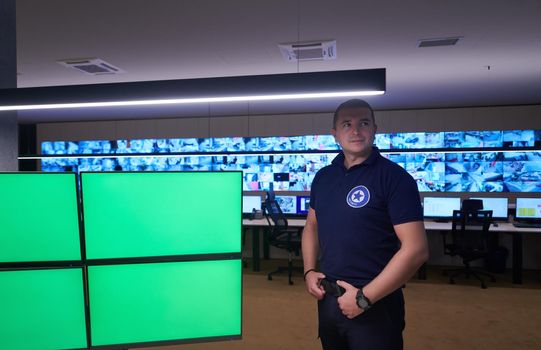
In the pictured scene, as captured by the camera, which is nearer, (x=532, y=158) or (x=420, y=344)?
(x=420, y=344)

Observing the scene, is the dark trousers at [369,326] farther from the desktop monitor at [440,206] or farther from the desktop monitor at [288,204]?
the desktop monitor at [288,204]

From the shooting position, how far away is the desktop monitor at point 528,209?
5941 millimetres

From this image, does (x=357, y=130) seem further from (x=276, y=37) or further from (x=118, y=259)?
(x=276, y=37)

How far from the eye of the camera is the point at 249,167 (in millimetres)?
7859

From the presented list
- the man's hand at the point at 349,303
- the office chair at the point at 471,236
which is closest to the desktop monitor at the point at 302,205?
the office chair at the point at 471,236

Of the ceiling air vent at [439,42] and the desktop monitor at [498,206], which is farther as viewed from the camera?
the desktop monitor at [498,206]

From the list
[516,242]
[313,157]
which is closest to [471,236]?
[516,242]

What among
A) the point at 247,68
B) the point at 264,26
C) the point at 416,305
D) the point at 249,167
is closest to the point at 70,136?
the point at 249,167

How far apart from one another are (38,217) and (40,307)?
1.05ft

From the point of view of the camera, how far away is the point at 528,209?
5980 millimetres

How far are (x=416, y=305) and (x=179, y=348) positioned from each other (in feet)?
8.94

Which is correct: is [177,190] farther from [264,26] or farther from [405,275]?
[264,26]

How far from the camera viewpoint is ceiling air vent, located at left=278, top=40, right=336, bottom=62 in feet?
12.4

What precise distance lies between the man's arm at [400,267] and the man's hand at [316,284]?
0.50ft
